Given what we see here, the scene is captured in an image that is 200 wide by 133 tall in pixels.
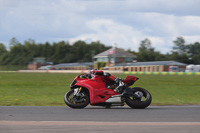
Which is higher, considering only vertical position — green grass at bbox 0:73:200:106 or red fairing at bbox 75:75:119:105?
red fairing at bbox 75:75:119:105

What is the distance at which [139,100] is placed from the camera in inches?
393

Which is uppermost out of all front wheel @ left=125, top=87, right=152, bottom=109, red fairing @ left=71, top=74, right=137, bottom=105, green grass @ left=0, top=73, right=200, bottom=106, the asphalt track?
red fairing @ left=71, top=74, right=137, bottom=105

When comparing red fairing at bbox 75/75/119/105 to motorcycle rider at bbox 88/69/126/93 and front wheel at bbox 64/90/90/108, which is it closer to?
motorcycle rider at bbox 88/69/126/93

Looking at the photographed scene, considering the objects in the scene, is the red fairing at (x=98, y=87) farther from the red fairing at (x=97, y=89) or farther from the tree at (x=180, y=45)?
the tree at (x=180, y=45)

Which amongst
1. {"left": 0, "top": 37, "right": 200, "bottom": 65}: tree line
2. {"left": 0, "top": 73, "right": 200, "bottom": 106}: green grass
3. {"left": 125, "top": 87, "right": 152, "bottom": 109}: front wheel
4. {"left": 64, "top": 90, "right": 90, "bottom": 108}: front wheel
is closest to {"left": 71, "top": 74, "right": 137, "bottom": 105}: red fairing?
{"left": 64, "top": 90, "right": 90, "bottom": 108}: front wheel

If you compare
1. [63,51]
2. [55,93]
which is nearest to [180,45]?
[63,51]

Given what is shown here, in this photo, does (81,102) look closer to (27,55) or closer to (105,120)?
(105,120)

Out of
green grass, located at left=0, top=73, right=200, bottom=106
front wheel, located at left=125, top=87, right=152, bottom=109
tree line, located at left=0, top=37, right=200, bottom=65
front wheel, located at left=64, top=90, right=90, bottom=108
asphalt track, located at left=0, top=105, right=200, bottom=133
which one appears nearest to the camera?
asphalt track, located at left=0, top=105, right=200, bottom=133

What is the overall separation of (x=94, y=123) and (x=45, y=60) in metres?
148

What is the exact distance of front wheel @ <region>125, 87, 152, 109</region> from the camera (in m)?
9.84

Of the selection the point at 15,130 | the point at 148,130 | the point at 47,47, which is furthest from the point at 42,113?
the point at 47,47

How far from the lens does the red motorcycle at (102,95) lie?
32.4 ft

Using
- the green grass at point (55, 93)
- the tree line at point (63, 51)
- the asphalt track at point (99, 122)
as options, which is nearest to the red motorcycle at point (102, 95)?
the asphalt track at point (99, 122)

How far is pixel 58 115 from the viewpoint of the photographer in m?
8.27
